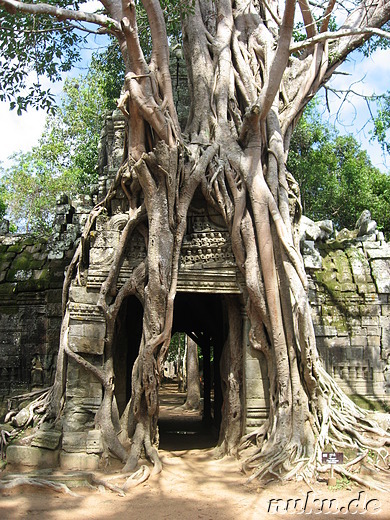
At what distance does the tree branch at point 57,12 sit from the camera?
4.76m

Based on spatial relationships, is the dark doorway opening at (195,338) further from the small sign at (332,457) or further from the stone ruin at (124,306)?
the small sign at (332,457)

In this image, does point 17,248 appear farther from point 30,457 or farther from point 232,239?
point 232,239

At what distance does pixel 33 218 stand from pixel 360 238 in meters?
14.8

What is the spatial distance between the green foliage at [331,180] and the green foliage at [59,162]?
221 inches

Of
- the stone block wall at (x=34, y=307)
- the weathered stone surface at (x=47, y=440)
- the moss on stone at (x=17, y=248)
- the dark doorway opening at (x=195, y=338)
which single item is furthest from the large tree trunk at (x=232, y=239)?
the moss on stone at (x=17, y=248)

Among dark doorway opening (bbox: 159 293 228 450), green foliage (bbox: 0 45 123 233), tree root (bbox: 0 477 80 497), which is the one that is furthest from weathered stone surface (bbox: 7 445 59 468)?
green foliage (bbox: 0 45 123 233)

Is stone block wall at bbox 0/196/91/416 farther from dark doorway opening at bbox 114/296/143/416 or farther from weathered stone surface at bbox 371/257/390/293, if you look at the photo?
weathered stone surface at bbox 371/257/390/293

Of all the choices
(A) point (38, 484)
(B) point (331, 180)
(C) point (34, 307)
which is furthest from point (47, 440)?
(B) point (331, 180)

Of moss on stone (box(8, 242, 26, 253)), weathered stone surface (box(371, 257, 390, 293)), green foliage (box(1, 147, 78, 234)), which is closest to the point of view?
weathered stone surface (box(371, 257, 390, 293))

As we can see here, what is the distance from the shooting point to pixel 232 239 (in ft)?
20.2

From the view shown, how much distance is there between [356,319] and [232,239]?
2.10 m

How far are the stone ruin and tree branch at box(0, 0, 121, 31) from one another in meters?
1.94

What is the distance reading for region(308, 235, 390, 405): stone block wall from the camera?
22.3 feet

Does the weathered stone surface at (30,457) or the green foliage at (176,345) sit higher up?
the green foliage at (176,345)
